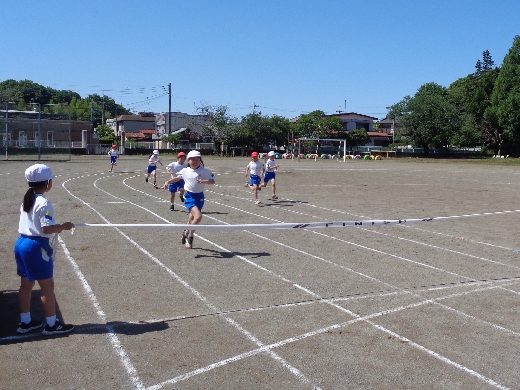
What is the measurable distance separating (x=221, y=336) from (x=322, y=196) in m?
17.0

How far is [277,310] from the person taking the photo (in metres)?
7.10

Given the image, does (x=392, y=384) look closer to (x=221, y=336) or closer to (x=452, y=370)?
(x=452, y=370)

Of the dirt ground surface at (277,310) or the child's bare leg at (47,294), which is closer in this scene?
the dirt ground surface at (277,310)

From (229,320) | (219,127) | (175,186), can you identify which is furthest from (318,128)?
(229,320)

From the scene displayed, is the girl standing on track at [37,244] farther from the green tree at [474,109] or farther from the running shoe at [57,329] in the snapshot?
the green tree at [474,109]

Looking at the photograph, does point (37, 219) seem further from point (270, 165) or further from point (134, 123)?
point (134, 123)

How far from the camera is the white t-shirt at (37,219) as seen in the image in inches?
227

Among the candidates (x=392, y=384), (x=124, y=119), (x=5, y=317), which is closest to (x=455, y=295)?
(x=392, y=384)

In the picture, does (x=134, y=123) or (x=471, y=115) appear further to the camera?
(x=134, y=123)

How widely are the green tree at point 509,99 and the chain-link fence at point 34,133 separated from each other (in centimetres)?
5484

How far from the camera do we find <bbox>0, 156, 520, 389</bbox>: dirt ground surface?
17.1ft

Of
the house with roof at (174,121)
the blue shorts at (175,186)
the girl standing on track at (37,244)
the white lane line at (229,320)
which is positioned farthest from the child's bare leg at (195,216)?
the house with roof at (174,121)

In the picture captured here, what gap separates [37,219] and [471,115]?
292ft

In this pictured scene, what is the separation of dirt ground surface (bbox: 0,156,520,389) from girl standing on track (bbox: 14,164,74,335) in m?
0.31
